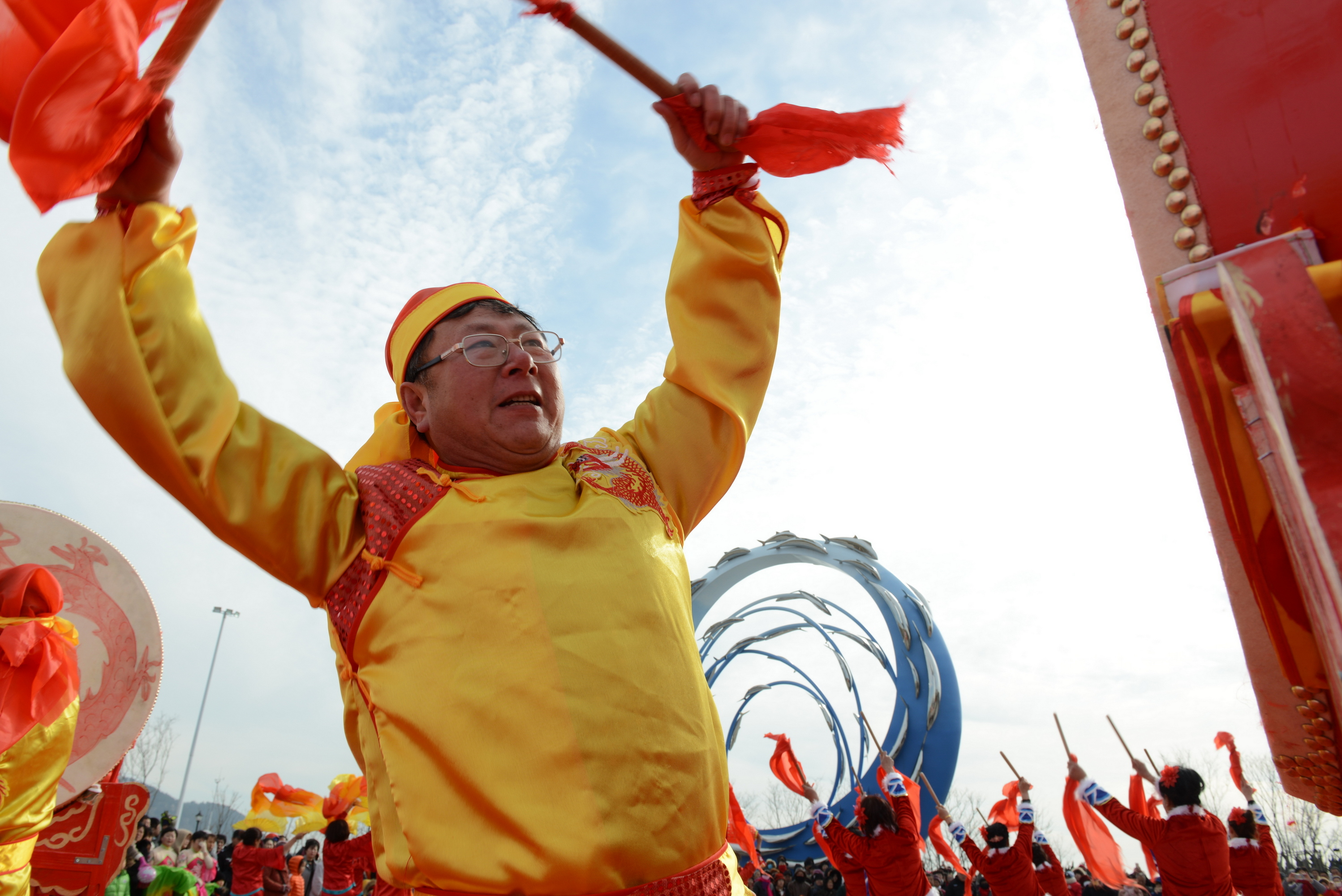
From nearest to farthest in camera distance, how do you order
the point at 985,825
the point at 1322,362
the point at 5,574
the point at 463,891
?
the point at 1322,362 < the point at 463,891 < the point at 5,574 < the point at 985,825

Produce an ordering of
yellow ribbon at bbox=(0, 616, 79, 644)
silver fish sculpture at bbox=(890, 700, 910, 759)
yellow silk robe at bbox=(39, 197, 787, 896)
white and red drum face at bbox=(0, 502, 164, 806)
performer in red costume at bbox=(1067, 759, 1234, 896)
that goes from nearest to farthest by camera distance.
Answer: yellow silk robe at bbox=(39, 197, 787, 896), yellow ribbon at bbox=(0, 616, 79, 644), white and red drum face at bbox=(0, 502, 164, 806), performer in red costume at bbox=(1067, 759, 1234, 896), silver fish sculpture at bbox=(890, 700, 910, 759)

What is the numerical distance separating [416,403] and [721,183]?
100 centimetres

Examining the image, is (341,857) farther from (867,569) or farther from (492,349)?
(492,349)

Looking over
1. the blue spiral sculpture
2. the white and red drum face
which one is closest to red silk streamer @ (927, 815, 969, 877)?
the blue spiral sculpture

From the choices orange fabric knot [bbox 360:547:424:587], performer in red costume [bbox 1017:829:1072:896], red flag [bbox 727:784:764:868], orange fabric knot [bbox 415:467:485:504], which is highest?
orange fabric knot [bbox 415:467:485:504]

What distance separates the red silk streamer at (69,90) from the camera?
4.96ft

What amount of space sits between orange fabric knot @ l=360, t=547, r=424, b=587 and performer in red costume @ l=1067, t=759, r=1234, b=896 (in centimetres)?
714

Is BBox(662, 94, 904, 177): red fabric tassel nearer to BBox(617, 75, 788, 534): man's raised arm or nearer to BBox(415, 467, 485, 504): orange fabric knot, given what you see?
BBox(617, 75, 788, 534): man's raised arm

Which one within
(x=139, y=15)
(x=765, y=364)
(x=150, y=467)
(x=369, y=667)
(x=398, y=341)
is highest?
(x=139, y=15)

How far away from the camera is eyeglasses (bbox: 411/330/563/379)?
2.06 metres

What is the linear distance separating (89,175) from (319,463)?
692 millimetres

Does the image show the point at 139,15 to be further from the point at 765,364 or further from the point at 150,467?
the point at 765,364

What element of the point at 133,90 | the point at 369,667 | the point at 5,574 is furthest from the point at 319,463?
the point at 5,574

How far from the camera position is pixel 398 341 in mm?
2256
